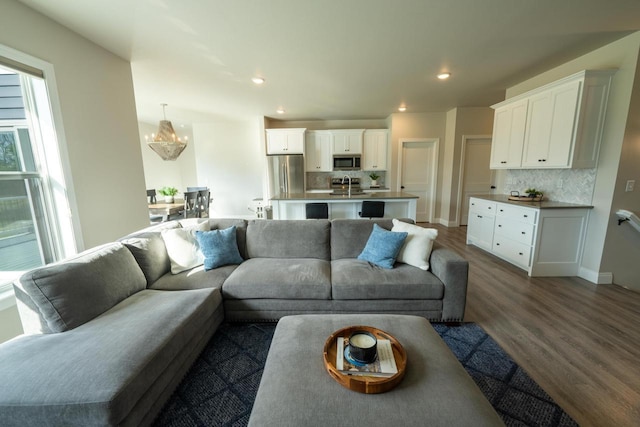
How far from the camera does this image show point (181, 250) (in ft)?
7.37

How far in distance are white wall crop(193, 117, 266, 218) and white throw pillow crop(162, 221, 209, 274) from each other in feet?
14.2

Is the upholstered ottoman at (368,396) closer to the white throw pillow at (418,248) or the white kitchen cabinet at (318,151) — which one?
the white throw pillow at (418,248)

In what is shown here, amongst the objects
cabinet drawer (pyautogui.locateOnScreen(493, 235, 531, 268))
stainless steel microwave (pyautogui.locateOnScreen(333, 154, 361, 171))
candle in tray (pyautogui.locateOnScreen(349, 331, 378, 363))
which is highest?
stainless steel microwave (pyautogui.locateOnScreen(333, 154, 361, 171))

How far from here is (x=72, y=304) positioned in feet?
4.65

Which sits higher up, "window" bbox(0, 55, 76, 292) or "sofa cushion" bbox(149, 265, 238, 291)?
"window" bbox(0, 55, 76, 292)

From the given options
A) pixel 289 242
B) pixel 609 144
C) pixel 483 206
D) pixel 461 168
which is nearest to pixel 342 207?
pixel 289 242

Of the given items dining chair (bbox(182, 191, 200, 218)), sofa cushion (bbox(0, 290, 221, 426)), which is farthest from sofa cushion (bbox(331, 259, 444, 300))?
dining chair (bbox(182, 191, 200, 218))

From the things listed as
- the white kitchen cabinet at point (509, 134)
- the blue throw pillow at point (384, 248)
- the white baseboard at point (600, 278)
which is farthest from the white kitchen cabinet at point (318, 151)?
the white baseboard at point (600, 278)

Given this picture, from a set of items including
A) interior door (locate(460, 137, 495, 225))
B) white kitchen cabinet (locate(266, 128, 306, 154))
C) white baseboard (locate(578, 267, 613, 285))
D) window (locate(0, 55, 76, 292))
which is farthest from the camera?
white kitchen cabinet (locate(266, 128, 306, 154))

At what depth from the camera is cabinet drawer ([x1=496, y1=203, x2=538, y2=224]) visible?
299 centimetres

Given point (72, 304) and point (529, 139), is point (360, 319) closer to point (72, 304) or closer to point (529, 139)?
point (72, 304)

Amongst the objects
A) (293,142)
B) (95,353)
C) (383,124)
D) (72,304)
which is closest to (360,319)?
(95,353)

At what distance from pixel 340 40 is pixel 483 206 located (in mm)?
3230

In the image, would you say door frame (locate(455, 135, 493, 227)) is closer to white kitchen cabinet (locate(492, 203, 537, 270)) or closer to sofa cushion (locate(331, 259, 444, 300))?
white kitchen cabinet (locate(492, 203, 537, 270))
